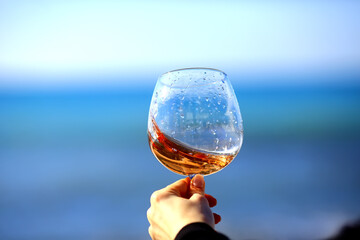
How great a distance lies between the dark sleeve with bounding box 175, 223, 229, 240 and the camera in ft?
2.22

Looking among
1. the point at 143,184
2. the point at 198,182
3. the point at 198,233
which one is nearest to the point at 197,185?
the point at 198,182

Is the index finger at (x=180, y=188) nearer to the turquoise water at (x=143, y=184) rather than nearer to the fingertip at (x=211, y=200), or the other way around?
the fingertip at (x=211, y=200)

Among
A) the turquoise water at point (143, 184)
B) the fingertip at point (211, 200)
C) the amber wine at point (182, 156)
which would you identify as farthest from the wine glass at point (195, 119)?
the turquoise water at point (143, 184)

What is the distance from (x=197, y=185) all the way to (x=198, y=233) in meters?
0.26

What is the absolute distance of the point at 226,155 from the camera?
36.1 inches

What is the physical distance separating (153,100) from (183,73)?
11cm

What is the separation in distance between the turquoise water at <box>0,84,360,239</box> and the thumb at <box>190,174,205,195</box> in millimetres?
2297

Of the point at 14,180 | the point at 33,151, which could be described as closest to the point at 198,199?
the point at 14,180

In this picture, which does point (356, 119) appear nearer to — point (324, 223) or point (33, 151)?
point (324, 223)

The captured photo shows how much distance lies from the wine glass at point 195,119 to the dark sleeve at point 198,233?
0.21m

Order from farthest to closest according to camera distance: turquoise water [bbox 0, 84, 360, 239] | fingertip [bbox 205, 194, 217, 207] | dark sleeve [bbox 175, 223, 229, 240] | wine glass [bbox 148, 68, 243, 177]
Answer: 1. turquoise water [bbox 0, 84, 360, 239]
2. fingertip [bbox 205, 194, 217, 207]
3. wine glass [bbox 148, 68, 243, 177]
4. dark sleeve [bbox 175, 223, 229, 240]

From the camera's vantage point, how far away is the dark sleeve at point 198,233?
678mm

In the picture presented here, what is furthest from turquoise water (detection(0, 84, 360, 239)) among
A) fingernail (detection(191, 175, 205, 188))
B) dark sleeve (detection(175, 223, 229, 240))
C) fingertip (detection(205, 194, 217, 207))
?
dark sleeve (detection(175, 223, 229, 240))

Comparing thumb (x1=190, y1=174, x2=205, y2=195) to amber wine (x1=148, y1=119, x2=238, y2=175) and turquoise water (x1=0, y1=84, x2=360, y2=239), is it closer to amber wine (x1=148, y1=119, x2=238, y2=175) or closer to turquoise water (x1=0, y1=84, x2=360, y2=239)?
amber wine (x1=148, y1=119, x2=238, y2=175)
